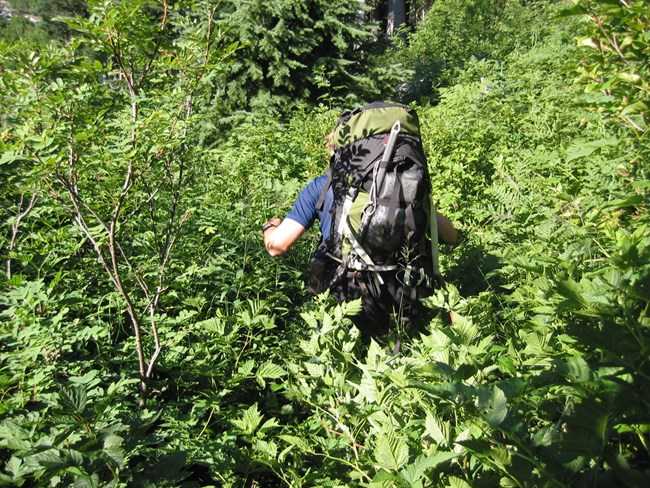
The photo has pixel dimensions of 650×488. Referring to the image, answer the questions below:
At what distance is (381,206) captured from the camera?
233 cm

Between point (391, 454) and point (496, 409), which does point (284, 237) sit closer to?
point (391, 454)

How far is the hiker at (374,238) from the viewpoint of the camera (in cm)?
238

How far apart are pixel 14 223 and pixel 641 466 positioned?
121 inches

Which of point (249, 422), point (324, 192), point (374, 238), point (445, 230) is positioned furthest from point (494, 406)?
point (445, 230)

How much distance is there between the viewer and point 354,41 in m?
9.22

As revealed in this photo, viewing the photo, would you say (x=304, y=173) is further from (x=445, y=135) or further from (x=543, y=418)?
(x=543, y=418)

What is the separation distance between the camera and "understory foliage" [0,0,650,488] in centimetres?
102

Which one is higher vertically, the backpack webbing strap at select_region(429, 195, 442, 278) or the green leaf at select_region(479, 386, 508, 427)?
the green leaf at select_region(479, 386, 508, 427)

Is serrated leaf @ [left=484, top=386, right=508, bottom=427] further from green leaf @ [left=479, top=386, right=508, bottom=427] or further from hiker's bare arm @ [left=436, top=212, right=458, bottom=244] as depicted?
hiker's bare arm @ [left=436, top=212, right=458, bottom=244]

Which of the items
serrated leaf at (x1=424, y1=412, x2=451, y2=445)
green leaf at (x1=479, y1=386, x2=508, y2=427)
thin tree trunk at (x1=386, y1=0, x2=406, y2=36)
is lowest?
serrated leaf at (x1=424, y1=412, x2=451, y2=445)

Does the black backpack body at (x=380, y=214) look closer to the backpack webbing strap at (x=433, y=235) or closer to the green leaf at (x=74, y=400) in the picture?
the backpack webbing strap at (x=433, y=235)

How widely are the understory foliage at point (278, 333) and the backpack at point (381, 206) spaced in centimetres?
29

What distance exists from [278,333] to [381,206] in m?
1.02

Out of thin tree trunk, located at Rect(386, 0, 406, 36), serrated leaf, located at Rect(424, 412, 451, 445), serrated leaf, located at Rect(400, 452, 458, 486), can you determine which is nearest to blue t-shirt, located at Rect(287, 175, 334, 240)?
serrated leaf, located at Rect(424, 412, 451, 445)
